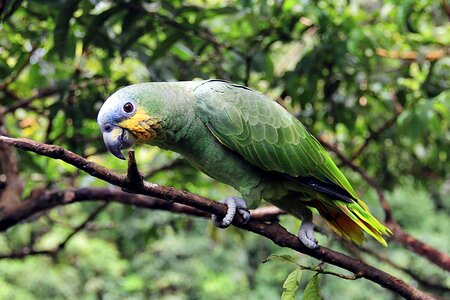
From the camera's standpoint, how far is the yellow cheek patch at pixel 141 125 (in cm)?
106

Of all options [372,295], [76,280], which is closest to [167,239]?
[76,280]

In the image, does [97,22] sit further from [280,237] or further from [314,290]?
[314,290]

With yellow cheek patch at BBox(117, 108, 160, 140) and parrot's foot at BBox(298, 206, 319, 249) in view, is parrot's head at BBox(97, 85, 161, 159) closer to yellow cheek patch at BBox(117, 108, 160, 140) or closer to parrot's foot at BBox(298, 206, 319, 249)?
yellow cheek patch at BBox(117, 108, 160, 140)

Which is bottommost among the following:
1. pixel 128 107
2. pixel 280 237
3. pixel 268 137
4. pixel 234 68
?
pixel 234 68

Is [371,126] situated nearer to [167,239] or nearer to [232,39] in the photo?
[232,39]

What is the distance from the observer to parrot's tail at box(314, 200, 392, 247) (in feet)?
3.96

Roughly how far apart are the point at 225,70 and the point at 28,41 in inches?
28.5

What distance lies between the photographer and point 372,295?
5086 millimetres

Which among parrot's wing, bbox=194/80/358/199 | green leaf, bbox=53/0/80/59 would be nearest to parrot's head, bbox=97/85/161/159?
parrot's wing, bbox=194/80/358/199

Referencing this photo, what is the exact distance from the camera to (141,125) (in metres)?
1.07

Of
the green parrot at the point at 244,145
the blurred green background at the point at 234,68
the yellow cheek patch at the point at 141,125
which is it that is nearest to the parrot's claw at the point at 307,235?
the green parrot at the point at 244,145

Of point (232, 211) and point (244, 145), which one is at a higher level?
point (244, 145)

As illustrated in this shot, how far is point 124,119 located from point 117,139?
0.05 m

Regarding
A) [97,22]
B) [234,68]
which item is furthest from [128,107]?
[234,68]
